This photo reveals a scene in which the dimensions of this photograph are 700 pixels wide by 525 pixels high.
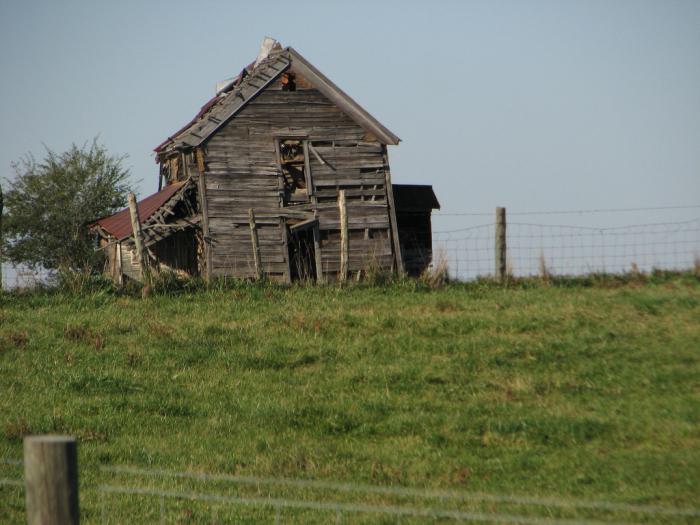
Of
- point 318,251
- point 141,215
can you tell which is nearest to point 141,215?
point 141,215

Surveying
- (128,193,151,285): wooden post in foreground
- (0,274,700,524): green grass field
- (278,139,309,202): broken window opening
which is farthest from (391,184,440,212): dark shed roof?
(0,274,700,524): green grass field

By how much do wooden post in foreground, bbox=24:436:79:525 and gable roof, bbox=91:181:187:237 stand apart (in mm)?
26920

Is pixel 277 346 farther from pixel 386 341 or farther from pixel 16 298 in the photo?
pixel 16 298

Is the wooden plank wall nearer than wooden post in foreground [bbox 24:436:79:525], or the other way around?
wooden post in foreground [bbox 24:436:79:525]

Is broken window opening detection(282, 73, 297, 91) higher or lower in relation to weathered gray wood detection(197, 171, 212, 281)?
higher

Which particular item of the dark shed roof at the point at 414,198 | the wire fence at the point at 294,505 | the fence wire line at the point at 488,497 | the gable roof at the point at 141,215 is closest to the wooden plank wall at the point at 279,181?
the gable roof at the point at 141,215

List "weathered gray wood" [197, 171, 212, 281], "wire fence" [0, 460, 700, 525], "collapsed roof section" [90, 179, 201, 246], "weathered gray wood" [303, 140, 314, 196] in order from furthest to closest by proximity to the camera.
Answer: "weathered gray wood" [303, 140, 314, 196]
"collapsed roof section" [90, 179, 201, 246]
"weathered gray wood" [197, 171, 212, 281]
"wire fence" [0, 460, 700, 525]

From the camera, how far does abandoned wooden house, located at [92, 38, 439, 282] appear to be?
101 ft

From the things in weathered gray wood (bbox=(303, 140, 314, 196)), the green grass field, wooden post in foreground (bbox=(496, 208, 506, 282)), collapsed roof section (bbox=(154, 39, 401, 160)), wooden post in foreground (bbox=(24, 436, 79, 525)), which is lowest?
the green grass field

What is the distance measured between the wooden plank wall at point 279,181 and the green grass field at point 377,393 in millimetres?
10248

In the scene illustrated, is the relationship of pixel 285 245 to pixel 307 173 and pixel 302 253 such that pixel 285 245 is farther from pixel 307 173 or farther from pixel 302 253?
pixel 307 173

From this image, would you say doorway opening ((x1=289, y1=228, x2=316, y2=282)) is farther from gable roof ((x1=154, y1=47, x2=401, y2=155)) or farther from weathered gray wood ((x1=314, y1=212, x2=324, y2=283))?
gable roof ((x1=154, y1=47, x2=401, y2=155))

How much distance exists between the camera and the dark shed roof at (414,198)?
36.0 m

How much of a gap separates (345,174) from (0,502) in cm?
2320
